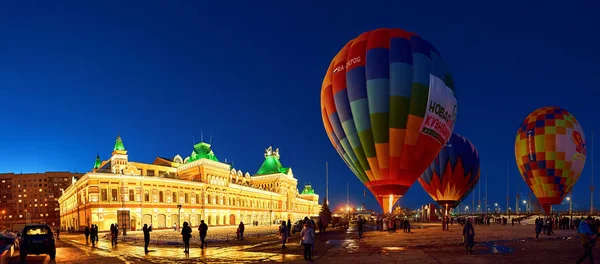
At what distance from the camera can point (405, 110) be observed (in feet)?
88.3

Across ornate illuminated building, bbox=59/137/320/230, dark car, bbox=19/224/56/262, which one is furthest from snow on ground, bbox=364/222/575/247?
ornate illuminated building, bbox=59/137/320/230

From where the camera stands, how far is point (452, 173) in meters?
47.4

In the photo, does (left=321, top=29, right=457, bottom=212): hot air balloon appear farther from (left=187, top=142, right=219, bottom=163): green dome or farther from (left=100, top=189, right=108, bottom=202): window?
(left=187, top=142, right=219, bottom=163): green dome

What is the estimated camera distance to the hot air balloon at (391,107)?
88.9 feet

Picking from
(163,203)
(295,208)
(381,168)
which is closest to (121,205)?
(163,203)

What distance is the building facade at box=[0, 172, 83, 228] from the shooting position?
164000 millimetres

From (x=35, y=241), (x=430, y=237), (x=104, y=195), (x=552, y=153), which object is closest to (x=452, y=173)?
(x=552, y=153)

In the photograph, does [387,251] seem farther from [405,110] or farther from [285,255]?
[405,110]

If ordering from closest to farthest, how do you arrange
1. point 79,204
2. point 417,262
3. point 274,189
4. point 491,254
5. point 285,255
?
point 417,262
point 491,254
point 285,255
point 79,204
point 274,189

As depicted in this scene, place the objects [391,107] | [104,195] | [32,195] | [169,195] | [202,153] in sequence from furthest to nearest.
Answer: [32,195] < [202,153] < [169,195] < [104,195] < [391,107]

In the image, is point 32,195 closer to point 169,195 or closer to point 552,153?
point 169,195

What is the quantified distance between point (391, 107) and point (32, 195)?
176 metres

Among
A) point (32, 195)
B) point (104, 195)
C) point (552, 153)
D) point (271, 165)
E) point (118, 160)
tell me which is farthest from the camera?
point (32, 195)

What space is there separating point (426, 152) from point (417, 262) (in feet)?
40.1
